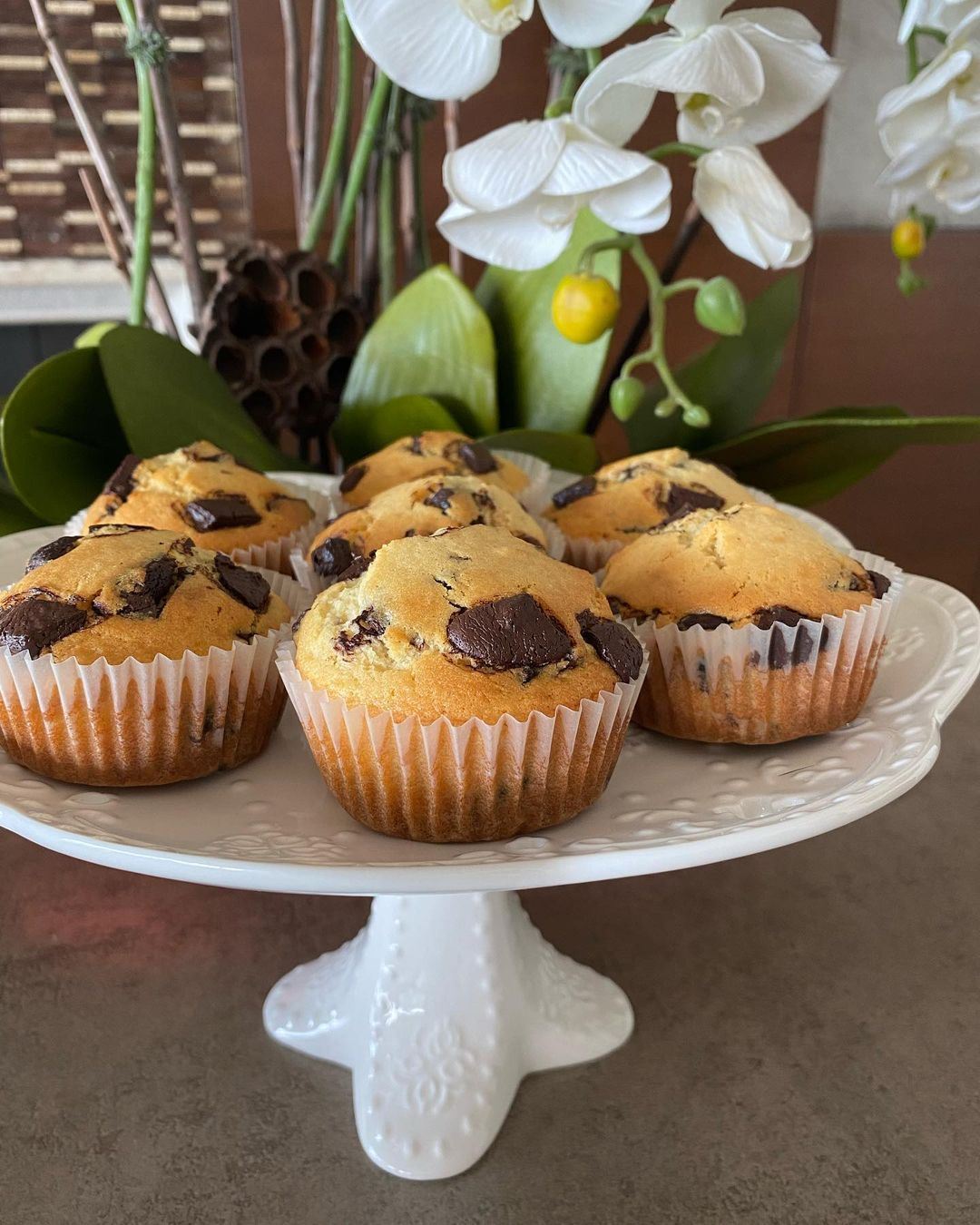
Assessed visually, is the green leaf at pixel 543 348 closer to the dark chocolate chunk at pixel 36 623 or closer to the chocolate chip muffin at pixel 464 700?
the chocolate chip muffin at pixel 464 700

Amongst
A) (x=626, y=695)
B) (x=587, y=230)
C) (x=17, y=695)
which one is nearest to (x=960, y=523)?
(x=587, y=230)

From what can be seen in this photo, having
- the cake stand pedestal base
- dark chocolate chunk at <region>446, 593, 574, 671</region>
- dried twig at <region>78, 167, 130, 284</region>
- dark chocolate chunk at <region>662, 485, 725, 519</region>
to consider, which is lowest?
the cake stand pedestal base

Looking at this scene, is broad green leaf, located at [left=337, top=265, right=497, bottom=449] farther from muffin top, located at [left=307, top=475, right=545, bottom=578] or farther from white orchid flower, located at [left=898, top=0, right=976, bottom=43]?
white orchid flower, located at [left=898, top=0, right=976, bottom=43]

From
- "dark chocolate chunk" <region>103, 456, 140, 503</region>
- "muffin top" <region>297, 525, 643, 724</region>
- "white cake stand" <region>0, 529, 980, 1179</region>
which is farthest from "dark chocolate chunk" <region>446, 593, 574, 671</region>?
"dark chocolate chunk" <region>103, 456, 140, 503</region>

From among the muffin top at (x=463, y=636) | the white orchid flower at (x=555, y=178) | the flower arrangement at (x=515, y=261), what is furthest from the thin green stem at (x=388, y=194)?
the muffin top at (x=463, y=636)

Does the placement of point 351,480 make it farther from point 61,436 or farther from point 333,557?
Result: point 61,436

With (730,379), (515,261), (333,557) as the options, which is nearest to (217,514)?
(333,557)
